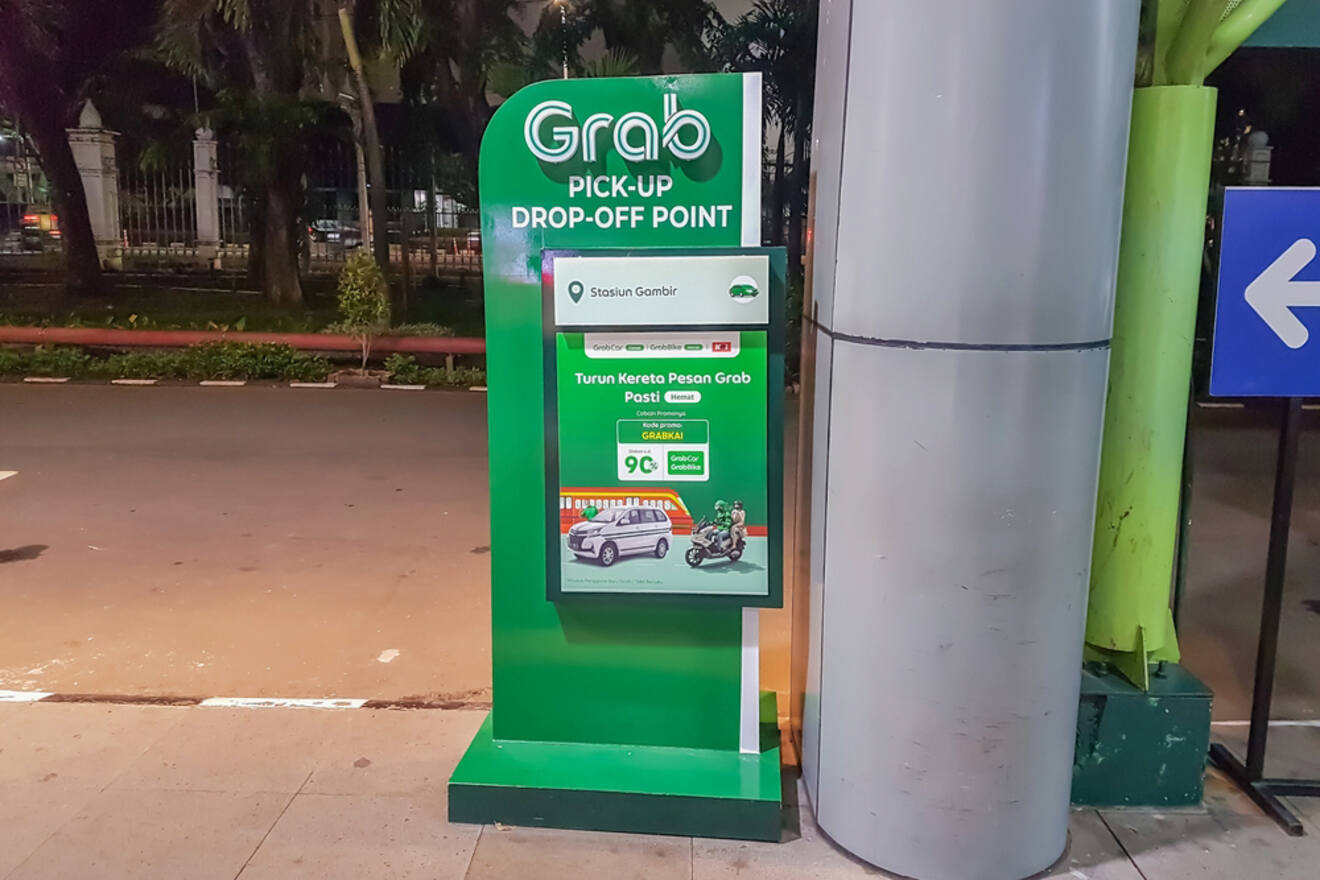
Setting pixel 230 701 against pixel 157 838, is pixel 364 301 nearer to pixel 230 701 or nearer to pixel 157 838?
pixel 230 701

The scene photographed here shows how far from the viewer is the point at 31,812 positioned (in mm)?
3443

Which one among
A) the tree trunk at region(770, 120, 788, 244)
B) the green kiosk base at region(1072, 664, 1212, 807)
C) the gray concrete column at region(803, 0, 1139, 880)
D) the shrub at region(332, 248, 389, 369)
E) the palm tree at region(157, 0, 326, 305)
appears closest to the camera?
the gray concrete column at region(803, 0, 1139, 880)

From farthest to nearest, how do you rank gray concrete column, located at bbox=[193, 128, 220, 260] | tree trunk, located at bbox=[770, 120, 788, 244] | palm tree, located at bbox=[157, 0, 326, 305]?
gray concrete column, located at bbox=[193, 128, 220, 260] → palm tree, located at bbox=[157, 0, 326, 305] → tree trunk, located at bbox=[770, 120, 788, 244]

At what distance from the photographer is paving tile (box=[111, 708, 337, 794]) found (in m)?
3.64

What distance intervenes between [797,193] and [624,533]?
13774mm

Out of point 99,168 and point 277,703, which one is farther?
point 99,168

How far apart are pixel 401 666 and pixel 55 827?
5.52ft

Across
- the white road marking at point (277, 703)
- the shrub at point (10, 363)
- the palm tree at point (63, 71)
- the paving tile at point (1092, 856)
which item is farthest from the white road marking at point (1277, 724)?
the palm tree at point (63, 71)

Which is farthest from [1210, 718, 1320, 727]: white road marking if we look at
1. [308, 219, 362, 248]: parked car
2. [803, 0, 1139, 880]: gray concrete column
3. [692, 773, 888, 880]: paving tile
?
[308, 219, 362, 248]: parked car

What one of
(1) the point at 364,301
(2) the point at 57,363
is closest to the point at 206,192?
(2) the point at 57,363

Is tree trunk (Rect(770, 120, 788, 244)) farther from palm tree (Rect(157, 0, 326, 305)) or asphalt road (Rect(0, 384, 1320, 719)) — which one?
palm tree (Rect(157, 0, 326, 305))

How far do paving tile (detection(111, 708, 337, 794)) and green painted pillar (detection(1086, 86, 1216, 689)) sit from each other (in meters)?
2.79

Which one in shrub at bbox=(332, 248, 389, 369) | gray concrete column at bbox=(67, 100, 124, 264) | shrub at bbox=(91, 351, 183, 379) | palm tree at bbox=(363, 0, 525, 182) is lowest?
shrub at bbox=(91, 351, 183, 379)

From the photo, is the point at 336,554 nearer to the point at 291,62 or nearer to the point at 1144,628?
the point at 1144,628
